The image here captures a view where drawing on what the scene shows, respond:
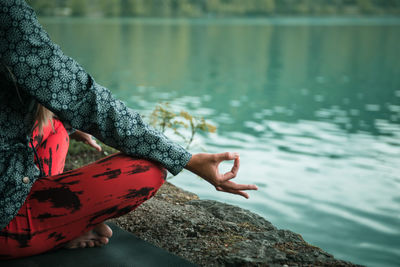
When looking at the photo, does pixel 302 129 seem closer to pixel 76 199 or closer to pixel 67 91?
pixel 76 199

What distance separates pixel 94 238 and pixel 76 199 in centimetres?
32

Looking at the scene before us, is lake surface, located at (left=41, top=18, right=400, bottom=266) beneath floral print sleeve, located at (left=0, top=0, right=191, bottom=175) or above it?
above

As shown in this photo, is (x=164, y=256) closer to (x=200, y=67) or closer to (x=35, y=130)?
(x=35, y=130)

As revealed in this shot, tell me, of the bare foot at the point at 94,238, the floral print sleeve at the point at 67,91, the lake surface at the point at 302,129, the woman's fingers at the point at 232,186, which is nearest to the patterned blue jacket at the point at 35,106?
the floral print sleeve at the point at 67,91

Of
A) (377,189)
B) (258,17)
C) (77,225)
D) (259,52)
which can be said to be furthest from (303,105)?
(258,17)

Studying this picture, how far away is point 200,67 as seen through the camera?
15992 mm

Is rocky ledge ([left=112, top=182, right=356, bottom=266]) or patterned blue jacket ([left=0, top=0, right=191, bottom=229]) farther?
rocky ledge ([left=112, top=182, right=356, bottom=266])

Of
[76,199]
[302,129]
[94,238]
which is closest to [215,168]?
[76,199]

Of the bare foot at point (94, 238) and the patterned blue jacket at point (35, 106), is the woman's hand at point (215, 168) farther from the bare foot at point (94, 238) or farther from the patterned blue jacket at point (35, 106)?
the bare foot at point (94, 238)

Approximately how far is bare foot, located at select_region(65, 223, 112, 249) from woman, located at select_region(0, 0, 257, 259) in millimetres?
30

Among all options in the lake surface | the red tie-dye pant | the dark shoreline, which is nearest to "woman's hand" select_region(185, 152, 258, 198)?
the red tie-dye pant

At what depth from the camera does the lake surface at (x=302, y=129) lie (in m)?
3.88

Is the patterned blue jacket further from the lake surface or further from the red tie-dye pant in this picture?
the lake surface

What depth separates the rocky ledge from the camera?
6.01 ft
